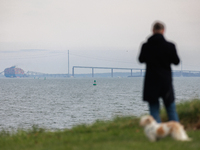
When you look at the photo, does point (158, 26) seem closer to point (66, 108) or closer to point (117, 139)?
point (117, 139)

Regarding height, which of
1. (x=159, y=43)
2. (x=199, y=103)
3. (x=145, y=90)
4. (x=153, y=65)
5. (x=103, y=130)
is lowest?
(x=103, y=130)

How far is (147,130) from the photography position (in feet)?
19.3

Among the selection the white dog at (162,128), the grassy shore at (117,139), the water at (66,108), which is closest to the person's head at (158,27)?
the white dog at (162,128)

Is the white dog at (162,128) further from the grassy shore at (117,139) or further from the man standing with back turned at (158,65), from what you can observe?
the man standing with back turned at (158,65)

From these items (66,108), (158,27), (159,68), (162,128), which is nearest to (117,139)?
(162,128)

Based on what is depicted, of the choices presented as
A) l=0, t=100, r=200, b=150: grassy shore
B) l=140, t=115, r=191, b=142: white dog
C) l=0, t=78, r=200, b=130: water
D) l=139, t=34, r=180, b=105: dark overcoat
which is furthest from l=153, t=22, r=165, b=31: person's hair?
l=0, t=78, r=200, b=130: water

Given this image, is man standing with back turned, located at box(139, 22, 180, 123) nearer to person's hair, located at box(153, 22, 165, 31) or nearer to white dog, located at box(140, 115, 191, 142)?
person's hair, located at box(153, 22, 165, 31)

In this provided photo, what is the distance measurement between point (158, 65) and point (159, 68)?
6 centimetres

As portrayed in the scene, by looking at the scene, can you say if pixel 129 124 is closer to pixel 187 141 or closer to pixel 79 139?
pixel 79 139

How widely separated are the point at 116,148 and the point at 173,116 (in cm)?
154

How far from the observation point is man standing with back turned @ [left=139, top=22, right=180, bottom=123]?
5984mm

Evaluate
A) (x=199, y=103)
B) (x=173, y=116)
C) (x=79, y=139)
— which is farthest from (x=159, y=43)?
(x=199, y=103)

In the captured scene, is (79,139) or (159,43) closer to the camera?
(159,43)

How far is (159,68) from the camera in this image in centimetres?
602
